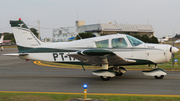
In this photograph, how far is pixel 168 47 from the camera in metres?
9.57

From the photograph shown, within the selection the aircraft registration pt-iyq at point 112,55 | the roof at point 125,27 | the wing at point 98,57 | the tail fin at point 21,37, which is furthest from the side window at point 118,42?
the roof at point 125,27

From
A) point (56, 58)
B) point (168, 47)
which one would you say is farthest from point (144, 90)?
point (56, 58)

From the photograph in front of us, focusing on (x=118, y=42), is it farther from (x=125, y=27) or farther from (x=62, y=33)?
(x=62, y=33)

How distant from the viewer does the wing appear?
26.9 ft

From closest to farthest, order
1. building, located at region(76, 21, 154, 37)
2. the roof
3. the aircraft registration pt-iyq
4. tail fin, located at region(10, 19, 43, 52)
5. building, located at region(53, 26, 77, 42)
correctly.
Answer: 1. the aircraft registration pt-iyq
2. tail fin, located at region(10, 19, 43, 52)
3. building, located at region(76, 21, 154, 37)
4. the roof
5. building, located at region(53, 26, 77, 42)

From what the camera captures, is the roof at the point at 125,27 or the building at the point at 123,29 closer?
the building at the point at 123,29

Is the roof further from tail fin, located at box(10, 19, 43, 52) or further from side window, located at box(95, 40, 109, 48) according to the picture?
side window, located at box(95, 40, 109, 48)

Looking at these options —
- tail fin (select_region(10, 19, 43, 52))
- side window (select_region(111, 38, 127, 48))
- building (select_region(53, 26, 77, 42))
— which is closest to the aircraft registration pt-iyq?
side window (select_region(111, 38, 127, 48))

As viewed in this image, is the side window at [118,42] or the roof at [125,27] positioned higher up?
the roof at [125,27]

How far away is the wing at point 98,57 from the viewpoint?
26.9 ft

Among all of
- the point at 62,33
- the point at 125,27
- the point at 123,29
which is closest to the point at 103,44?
the point at 123,29

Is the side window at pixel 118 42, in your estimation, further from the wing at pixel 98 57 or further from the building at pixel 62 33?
the building at pixel 62 33

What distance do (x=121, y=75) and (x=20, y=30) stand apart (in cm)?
613

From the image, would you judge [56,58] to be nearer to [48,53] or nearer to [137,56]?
[48,53]
